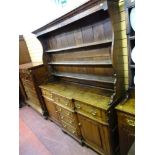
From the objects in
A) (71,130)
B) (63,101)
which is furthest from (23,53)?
(71,130)

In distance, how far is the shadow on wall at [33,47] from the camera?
343 cm

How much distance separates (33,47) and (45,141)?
92.5 inches

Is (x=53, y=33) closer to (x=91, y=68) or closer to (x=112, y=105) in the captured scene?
(x=91, y=68)

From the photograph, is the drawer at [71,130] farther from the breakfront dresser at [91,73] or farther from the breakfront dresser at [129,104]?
the breakfront dresser at [129,104]

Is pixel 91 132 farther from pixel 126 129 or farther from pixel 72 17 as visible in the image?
pixel 72 17

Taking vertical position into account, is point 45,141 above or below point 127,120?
below

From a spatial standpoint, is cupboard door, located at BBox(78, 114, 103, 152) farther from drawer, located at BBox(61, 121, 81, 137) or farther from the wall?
the wall

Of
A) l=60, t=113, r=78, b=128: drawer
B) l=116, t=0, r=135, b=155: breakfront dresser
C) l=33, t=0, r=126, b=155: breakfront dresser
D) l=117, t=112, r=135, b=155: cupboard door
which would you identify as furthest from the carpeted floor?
l=116, t=0, r=135, b=155: breakfront dresser

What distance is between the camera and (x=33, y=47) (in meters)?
3.67

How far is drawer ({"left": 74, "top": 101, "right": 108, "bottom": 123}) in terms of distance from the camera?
1615 millimetres

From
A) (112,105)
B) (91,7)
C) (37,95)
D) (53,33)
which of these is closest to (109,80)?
(112,105)

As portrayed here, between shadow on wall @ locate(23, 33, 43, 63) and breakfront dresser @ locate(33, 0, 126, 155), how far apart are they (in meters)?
0.80
